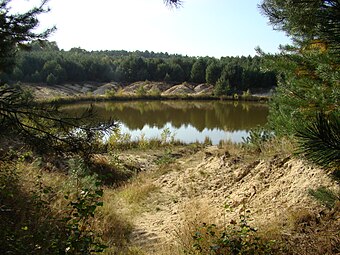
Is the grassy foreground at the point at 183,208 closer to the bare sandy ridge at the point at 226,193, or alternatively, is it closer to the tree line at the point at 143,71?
the bare sandy ridge at the point at 226,193

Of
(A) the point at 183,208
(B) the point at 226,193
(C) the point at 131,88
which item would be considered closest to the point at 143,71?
(C) the point at 131,88

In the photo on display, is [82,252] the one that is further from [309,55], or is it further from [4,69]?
[309,55]

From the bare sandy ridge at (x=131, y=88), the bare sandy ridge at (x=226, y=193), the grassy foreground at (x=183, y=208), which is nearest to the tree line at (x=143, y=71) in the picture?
the bare sandy ridge at (x=131, y=88)

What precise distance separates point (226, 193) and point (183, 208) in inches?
38.6

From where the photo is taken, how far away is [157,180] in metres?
9.30

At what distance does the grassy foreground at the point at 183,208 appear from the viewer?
378 centimetres

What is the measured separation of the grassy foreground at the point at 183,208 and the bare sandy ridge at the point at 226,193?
0.8 inches

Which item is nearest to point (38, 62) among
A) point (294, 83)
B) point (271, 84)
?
point (271, 84)

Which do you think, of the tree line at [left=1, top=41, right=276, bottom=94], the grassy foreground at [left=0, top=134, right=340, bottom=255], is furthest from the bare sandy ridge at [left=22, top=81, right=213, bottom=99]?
the grassy foreground at [left=0, top=134, right=340, bottom=255]

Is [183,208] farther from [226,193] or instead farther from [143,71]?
[143,71]

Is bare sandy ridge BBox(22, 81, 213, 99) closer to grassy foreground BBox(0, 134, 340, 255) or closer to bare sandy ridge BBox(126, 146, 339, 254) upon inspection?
bare sandy ridge BBox(126, 146, 339, 254)

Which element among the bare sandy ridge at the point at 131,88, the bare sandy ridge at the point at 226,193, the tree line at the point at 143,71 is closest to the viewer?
the bare sandy ridge at the point at 226,193

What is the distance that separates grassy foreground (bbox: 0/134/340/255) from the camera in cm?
378

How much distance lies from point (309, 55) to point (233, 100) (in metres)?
48.6
